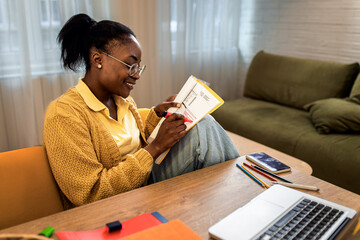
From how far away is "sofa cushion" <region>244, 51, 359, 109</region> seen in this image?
8.66 feet

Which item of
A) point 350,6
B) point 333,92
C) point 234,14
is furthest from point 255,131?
point 234,14

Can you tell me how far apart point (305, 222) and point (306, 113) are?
2067 millimetres

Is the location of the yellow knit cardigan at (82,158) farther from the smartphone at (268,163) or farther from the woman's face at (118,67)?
the smartphone at (268,163)

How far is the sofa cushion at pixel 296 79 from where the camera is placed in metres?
2.64

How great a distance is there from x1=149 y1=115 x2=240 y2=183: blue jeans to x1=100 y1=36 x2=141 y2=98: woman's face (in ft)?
1.13

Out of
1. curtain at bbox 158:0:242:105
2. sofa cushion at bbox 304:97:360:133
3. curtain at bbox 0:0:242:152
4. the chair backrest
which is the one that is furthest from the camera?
curtain at bbox 158:0:242:105

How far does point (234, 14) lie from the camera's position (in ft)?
11.6

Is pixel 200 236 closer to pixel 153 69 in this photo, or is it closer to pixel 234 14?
pixel 153 69

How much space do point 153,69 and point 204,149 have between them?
1945 mm

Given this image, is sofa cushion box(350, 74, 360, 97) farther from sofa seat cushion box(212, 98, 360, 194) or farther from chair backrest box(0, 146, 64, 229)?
chair backrest box(0, 146, 64, 229)

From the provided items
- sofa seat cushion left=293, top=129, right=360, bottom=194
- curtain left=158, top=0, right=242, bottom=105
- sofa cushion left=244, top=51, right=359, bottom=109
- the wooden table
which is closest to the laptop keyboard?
the wooden table

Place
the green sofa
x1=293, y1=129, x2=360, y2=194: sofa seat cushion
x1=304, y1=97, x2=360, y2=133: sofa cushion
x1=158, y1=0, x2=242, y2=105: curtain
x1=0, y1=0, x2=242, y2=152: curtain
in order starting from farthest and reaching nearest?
x1=158, y1=0, x2=242, y2=105: curtain, x1=0, y1=0, x2=242, y2=152: curtain, x1=304, y1=97, x2=360, y2=133: sofa cushion, the green sofa, x1=293, y1=129, x2=360, y2=194: sofa seat cushion

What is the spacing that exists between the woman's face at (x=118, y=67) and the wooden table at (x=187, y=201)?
1.57 feet

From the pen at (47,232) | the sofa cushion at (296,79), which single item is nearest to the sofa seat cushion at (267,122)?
the sofa cushion at (296,79)
